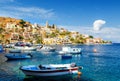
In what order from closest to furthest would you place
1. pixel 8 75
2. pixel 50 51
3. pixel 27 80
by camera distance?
pixel 27 80, pixel 8 75, pixel 50 51

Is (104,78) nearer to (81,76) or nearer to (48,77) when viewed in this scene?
(81,76)

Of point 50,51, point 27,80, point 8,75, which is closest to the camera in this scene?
point 27,80

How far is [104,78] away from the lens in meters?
44.7

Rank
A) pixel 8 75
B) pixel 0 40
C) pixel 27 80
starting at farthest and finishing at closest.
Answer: pixel 0 40 < pixel 8 75 < pixel 27 80

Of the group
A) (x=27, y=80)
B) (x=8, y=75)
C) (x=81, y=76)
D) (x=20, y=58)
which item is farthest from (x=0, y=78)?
(x=20, y=58)

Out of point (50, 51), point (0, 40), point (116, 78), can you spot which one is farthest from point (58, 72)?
point (0, 40)

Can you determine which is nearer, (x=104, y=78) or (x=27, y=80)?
(x=27, y=80)

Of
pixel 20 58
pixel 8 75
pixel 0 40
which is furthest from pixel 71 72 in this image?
pixel 0 40

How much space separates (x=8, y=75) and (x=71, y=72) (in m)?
13.8

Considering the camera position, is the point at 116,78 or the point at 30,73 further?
the point at 116,78

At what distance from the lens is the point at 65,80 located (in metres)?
41.5

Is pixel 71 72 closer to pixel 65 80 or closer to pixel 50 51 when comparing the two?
pixel 65 80

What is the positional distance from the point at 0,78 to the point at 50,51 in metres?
76.7

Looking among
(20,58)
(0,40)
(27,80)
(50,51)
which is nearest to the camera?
(27,80)
